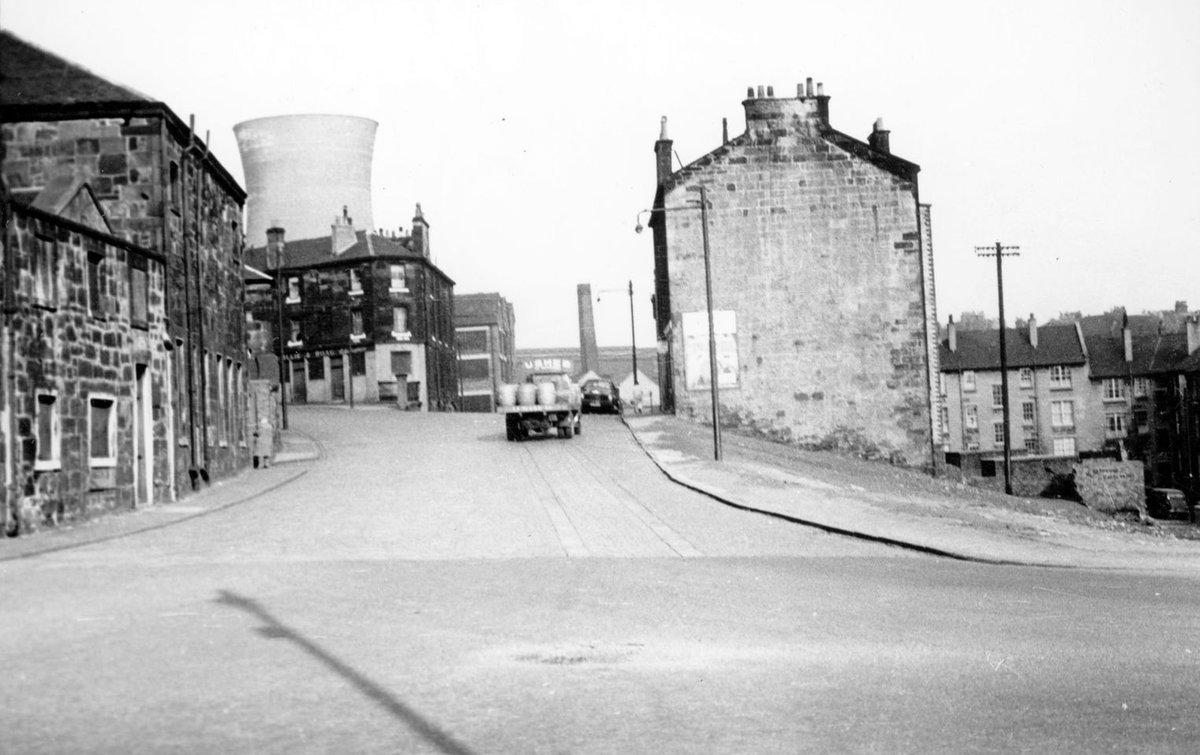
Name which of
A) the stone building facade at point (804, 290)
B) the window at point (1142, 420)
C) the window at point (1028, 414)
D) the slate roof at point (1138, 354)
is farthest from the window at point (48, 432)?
the window at point (1142, 420)

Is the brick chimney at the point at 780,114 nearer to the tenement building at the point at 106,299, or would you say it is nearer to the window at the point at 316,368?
the tenement building at the point at 106,299

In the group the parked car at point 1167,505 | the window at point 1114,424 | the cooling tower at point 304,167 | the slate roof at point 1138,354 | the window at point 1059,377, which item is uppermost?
the cooling tower at point 304,167

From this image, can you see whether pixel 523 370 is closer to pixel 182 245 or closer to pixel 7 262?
pixel 182 245

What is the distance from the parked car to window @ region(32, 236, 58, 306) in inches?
2247

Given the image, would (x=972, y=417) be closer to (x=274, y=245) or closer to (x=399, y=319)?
(x=399, y=319)

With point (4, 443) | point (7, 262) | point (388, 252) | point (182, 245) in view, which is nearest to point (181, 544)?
point (4, 443)

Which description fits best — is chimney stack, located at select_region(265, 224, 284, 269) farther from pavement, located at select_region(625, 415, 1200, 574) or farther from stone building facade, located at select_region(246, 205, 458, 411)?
pavement, located at select_region(625, 415, 1200, 574)

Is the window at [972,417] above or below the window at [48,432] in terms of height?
below

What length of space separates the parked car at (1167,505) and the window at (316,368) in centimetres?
4498

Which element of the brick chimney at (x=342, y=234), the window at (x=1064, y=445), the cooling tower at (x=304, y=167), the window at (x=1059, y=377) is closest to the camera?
the cooling tower at (x=304, y=167)

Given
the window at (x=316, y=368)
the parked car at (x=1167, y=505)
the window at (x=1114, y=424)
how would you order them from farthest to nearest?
the window at (x=1114, y=424)
the window at (x=316, y=368)
the parked car at (x=1167, y=505)

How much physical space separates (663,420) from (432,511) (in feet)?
75.5

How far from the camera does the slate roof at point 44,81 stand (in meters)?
15.3

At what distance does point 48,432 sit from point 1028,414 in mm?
77657
